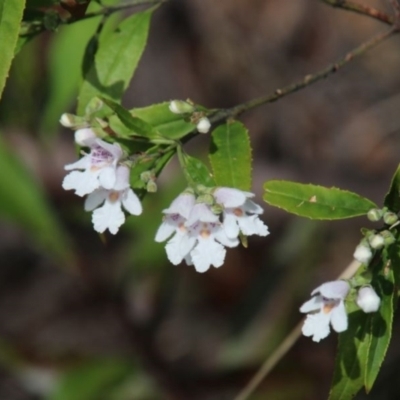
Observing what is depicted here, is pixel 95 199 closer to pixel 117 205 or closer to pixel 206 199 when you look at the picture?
pixel 117 205

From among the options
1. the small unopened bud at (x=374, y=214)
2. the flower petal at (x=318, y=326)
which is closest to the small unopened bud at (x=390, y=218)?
the small unopened bud at (x=374, y=214)

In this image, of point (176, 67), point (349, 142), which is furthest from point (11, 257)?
point (349, 142)

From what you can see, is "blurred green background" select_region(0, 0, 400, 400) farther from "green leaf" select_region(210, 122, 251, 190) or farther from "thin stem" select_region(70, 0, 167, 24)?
"green leaf" select_region(210, 122, 251, 190)

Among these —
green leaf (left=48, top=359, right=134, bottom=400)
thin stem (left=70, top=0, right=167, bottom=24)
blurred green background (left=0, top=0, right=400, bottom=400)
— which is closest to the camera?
thin stem (left=70, top=0, right=167, bottom=24)

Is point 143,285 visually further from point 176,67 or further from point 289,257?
point 176,67

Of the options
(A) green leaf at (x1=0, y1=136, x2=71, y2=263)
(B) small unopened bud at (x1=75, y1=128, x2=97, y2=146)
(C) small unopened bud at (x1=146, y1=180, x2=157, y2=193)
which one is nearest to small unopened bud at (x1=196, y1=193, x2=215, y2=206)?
(C) small unopened bud at (x1=146, y1=180, x2=157, y2=193)

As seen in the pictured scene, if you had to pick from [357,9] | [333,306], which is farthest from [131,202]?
[357,9]

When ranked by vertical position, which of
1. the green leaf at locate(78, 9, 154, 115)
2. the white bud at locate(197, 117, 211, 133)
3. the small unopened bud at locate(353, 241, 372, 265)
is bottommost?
the small unopened bud at locate(353, 241, 372, 265)
